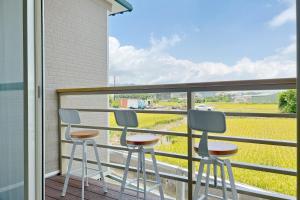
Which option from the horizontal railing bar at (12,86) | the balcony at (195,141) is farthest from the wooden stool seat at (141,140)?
the horizontal railing bar at (12,86)

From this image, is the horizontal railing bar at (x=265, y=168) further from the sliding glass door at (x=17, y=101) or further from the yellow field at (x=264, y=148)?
the sliding glass door at (x=17, y=101)

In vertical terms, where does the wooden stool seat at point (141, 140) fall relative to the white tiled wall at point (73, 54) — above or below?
below

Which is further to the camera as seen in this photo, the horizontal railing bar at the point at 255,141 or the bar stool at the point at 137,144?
the bar stool at the point at 137,144

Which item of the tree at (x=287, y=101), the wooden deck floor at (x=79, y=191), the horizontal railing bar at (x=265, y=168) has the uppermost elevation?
the tree at (x=287, y=101)

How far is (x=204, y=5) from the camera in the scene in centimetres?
580

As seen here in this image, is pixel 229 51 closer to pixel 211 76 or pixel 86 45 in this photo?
pixel 211 76

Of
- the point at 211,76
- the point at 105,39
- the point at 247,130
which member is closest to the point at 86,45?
the point at 105,39

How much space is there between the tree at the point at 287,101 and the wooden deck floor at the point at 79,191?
161cm

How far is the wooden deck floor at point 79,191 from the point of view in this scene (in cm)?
274

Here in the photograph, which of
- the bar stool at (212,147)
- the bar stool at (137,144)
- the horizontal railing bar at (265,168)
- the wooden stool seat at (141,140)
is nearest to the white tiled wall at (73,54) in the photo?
the bar stool at (137,144)

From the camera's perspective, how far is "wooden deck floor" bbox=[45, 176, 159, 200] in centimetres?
274

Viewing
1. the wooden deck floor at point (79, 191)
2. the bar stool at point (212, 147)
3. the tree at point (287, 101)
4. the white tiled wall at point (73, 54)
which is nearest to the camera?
the bar stool at point (212, 147)

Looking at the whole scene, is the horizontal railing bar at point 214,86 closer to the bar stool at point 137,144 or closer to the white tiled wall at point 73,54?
the bar stool at point 137,144

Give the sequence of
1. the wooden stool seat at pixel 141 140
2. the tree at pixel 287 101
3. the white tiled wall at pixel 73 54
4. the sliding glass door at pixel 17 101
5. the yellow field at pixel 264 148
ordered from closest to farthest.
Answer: the sliding glass door at pixel 17 101, the tree at pixel 287 101, the yellow field at pixel 264 148, the wooden stool seat at pixel 141 140, the white tiled wall at pixel 73 54
